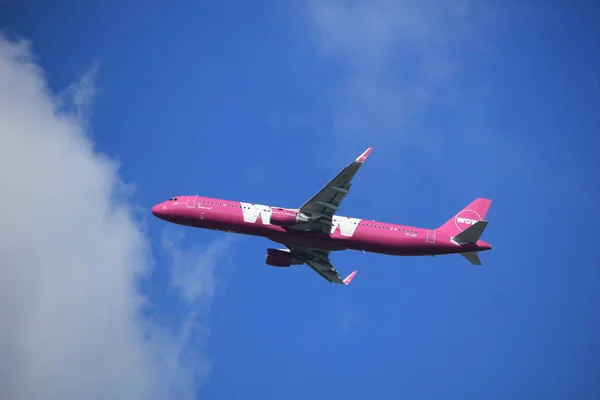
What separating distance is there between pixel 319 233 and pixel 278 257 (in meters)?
10.6

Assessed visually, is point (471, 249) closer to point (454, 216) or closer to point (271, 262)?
point (454, 216)

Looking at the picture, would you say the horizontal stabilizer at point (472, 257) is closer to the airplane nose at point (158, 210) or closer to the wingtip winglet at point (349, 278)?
the wingtip winglet at point (349, 278)

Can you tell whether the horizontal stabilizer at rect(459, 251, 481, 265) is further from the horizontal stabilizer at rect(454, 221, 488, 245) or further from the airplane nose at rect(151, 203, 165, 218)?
the airplane nose at rect(151, 203, 165, 218)

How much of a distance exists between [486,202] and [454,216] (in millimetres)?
4715

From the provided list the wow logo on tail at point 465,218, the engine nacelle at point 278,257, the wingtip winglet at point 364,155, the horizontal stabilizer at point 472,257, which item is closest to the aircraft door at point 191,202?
the engine nacelle at point 278,257

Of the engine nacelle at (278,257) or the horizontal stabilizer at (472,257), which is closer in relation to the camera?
the horizontal stabilizer at (472,257)

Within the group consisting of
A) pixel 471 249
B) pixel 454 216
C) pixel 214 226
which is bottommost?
pixel 471 249

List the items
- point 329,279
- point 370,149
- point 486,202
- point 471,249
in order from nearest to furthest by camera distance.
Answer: point 370,149
point 471,249
point 486,202
point 329,279

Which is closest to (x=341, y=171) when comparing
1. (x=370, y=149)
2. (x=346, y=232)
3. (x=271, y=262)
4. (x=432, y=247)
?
(x=370, y=149)

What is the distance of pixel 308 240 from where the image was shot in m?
75.5

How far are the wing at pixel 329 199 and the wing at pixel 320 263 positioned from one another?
8.26 m

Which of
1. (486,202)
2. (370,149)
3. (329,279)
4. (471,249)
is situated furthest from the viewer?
(329,279)

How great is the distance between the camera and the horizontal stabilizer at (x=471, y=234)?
71.7 m

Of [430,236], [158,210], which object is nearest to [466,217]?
[430,236]
